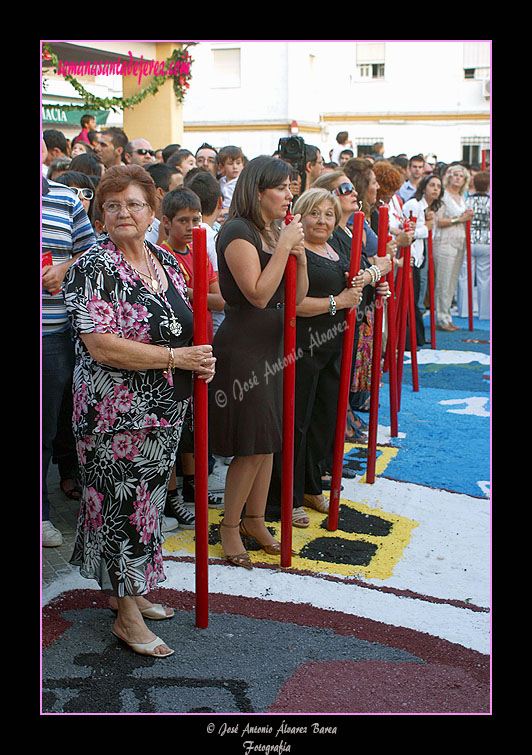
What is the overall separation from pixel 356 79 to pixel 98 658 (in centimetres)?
3048

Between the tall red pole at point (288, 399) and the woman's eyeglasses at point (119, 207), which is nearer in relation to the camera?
the woman's eyeglasses at point (119, 207)

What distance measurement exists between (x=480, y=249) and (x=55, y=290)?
9.72m

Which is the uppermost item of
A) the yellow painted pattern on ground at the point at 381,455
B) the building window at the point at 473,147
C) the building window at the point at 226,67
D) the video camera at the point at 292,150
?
the building window at the point at 226,67

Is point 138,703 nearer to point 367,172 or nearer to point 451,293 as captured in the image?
point 367,172

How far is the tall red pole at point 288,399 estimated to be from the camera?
14.1ft

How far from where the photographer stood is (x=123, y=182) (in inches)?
138

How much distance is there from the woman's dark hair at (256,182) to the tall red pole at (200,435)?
78cm

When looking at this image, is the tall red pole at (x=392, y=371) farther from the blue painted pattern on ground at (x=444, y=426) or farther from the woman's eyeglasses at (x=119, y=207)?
the woman's eyeglasses at (x=119, y=207)

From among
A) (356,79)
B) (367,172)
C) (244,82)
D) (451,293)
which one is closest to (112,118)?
(244,82)

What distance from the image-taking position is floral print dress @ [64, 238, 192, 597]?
3.42 meters

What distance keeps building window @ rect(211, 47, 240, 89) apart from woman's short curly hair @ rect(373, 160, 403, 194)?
2284 centimetres

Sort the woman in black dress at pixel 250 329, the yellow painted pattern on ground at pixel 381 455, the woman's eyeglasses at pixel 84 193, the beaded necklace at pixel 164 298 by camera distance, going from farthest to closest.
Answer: the yellow painted pattern on ground at pixel 381 455, the woman's eyeglasses at pixel 84 193, the woman in black dress at pixel 250 329, the beaded necklace at pixel 164 298

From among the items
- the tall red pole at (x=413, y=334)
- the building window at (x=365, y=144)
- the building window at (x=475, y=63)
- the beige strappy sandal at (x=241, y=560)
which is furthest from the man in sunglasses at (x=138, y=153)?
the building window at (x=475, y=63)

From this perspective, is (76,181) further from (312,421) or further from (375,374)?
(375,374)
